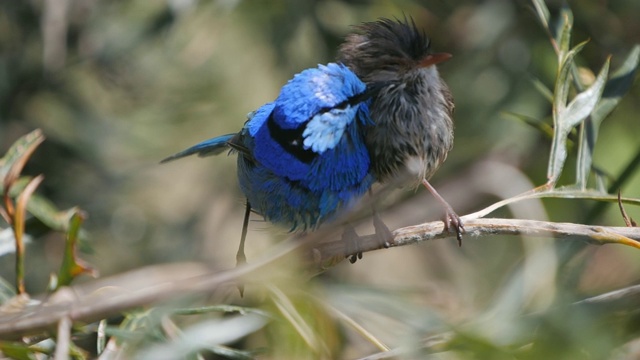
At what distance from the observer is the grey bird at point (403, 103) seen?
2.23 metres

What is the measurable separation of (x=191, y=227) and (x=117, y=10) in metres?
0.93

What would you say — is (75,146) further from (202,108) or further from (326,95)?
(326,95)

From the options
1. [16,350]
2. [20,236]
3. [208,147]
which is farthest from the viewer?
[208,147]

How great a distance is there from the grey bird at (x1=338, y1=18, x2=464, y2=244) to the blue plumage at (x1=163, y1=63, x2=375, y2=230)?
0.22 feet

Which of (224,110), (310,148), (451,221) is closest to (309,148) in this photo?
(310,148)

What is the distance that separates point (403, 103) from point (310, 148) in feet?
1.30

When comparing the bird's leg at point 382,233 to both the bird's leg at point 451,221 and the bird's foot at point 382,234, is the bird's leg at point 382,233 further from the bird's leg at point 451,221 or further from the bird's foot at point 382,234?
the bird's leg at point 451,221

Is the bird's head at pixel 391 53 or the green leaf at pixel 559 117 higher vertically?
the bird's head at pixel 391 53

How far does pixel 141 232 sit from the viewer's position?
3801 mm

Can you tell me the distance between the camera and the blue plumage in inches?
77.5

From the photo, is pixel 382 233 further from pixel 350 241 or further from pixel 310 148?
pixel 310 148

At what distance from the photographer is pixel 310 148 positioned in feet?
6.56

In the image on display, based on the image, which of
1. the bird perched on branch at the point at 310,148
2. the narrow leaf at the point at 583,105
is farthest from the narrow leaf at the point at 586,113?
the bird perched on branch at the point at 310,148

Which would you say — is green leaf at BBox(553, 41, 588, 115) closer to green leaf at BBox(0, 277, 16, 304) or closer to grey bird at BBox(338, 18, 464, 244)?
grey bird at BBox(338, 18, 464, 244)
